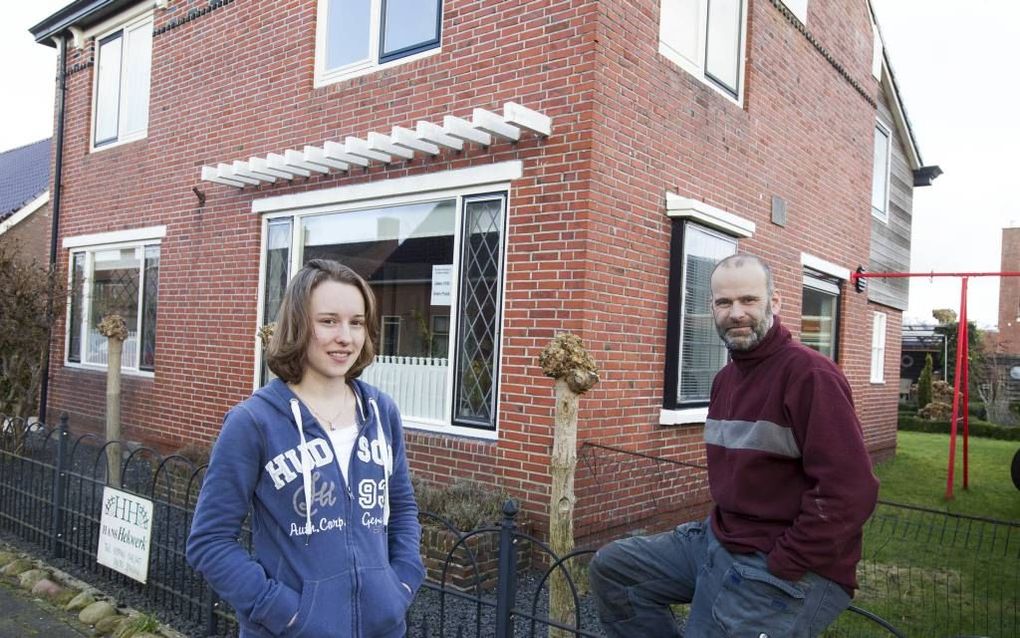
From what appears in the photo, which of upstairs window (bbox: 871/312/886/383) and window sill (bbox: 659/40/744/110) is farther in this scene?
upstairs window (bbox: 871/312/886/383)

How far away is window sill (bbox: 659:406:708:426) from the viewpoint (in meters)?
6.57

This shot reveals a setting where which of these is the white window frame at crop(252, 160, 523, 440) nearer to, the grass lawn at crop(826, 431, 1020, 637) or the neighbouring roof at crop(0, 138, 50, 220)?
the grass lawn at crop(826, 431, 1020, 637)

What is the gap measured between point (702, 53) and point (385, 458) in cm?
607

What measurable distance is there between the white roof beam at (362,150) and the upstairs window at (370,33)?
1052 millimetres

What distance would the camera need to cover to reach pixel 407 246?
22.5 feet

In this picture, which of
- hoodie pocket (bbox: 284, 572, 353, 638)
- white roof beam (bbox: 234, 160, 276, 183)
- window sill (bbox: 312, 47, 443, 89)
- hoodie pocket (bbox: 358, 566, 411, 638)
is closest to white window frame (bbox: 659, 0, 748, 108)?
window sill (bbox: 312, 47, 443, 89)

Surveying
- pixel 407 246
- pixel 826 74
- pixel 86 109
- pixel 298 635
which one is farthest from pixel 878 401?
pixel 86 109

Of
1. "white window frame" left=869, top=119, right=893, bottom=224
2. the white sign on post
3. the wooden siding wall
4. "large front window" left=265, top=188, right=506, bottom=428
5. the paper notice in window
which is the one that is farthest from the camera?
"white window frame" left=869, top=119, right=893, bottom=224

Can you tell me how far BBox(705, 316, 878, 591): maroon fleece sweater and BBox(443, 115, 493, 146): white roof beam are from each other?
12.0ft

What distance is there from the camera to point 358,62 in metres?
7.35

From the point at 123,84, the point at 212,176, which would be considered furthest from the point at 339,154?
the point at 123,84

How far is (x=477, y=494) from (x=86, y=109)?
8957 millimetres

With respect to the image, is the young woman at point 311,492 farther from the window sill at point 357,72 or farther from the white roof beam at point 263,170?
the white roof beam at point 263,170

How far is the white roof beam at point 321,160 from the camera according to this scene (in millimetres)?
6824
